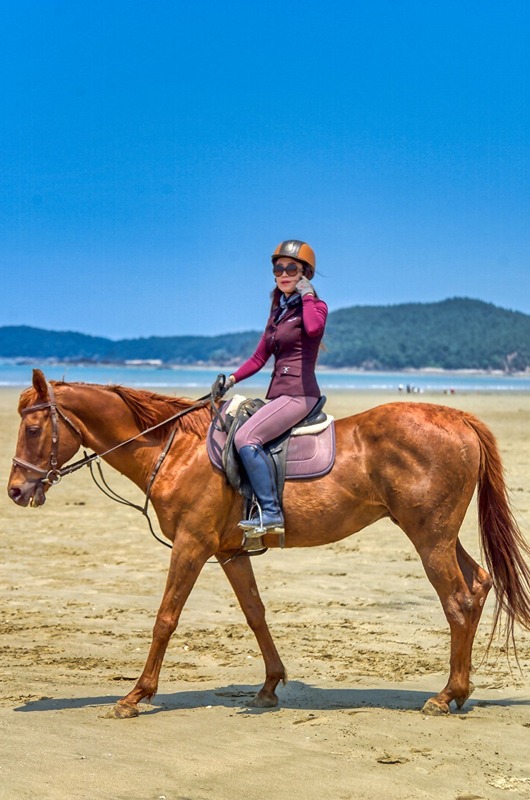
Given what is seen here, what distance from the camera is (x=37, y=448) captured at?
643 centimetres

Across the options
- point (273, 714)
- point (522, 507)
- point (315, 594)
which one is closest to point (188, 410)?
point (273, 714)

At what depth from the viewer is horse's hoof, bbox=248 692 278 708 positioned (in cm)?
637

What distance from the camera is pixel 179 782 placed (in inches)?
188

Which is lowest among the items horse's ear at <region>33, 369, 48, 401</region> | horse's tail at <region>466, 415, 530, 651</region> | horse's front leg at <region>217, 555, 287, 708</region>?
horse's front leg at <region>217, 555, 287, 708</region>

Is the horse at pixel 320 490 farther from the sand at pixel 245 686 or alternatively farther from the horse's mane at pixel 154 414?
the sand at pixel 245 686

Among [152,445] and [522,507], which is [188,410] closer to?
[152,445]

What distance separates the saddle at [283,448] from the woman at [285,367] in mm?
87

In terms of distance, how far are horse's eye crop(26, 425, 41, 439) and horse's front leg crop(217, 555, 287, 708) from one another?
5.21ft

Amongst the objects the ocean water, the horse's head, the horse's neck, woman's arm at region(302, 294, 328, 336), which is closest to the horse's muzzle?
the horse's head

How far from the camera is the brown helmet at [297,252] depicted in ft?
21.3

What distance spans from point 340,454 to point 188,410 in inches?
46.0

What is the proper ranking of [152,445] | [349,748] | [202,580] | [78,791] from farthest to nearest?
[202,580] → [152,445] → [349,748] → [78,791]

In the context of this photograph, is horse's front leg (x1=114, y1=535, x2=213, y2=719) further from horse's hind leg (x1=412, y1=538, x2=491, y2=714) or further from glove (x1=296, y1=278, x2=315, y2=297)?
glove (x1=296, y1=278, x2=315, y2=297)

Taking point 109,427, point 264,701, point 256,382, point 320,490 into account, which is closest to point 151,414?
point 109,427
